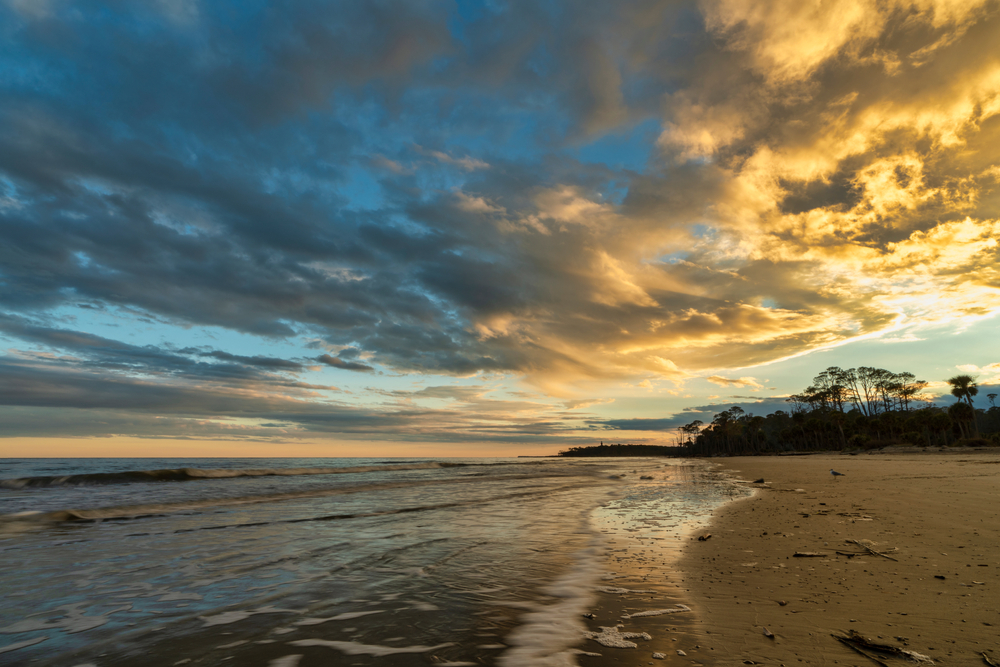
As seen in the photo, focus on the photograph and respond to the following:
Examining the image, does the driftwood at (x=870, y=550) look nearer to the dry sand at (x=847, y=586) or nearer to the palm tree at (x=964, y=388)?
Result: the dry sand at (x=847, y=586)

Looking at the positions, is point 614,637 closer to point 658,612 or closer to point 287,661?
point 658,612

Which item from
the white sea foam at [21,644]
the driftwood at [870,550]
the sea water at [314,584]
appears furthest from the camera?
the driftwood at [870,550]

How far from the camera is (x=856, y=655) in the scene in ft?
11.0

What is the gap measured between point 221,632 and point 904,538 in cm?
1026

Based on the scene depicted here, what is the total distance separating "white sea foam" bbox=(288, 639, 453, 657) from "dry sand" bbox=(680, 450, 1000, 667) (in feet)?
6.51

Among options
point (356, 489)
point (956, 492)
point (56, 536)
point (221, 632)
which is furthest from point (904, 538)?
point (356, 489)

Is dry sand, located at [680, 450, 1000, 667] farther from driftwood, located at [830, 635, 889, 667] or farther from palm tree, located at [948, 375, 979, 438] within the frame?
palm tree, located at [948, 375, 979, 438]

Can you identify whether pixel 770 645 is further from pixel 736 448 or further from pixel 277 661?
pixel 736 448

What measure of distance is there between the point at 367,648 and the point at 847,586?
5512mm

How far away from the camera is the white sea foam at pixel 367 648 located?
3.98m

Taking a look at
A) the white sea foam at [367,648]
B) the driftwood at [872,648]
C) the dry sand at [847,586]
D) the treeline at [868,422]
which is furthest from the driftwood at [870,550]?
the treeline at [868,422]

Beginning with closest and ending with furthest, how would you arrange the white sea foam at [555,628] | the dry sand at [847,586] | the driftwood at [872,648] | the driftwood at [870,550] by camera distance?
1. the driftwood at [872,648]
2. the dry sand at [847,586]
3. the white sea foam at [555,628]
4. the driftwood at [870,550]

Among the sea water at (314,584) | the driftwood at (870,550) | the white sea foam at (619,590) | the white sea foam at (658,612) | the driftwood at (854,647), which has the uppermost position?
the driftwood at (854,647)

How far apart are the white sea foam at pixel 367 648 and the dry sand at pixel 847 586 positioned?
6.51 feet
